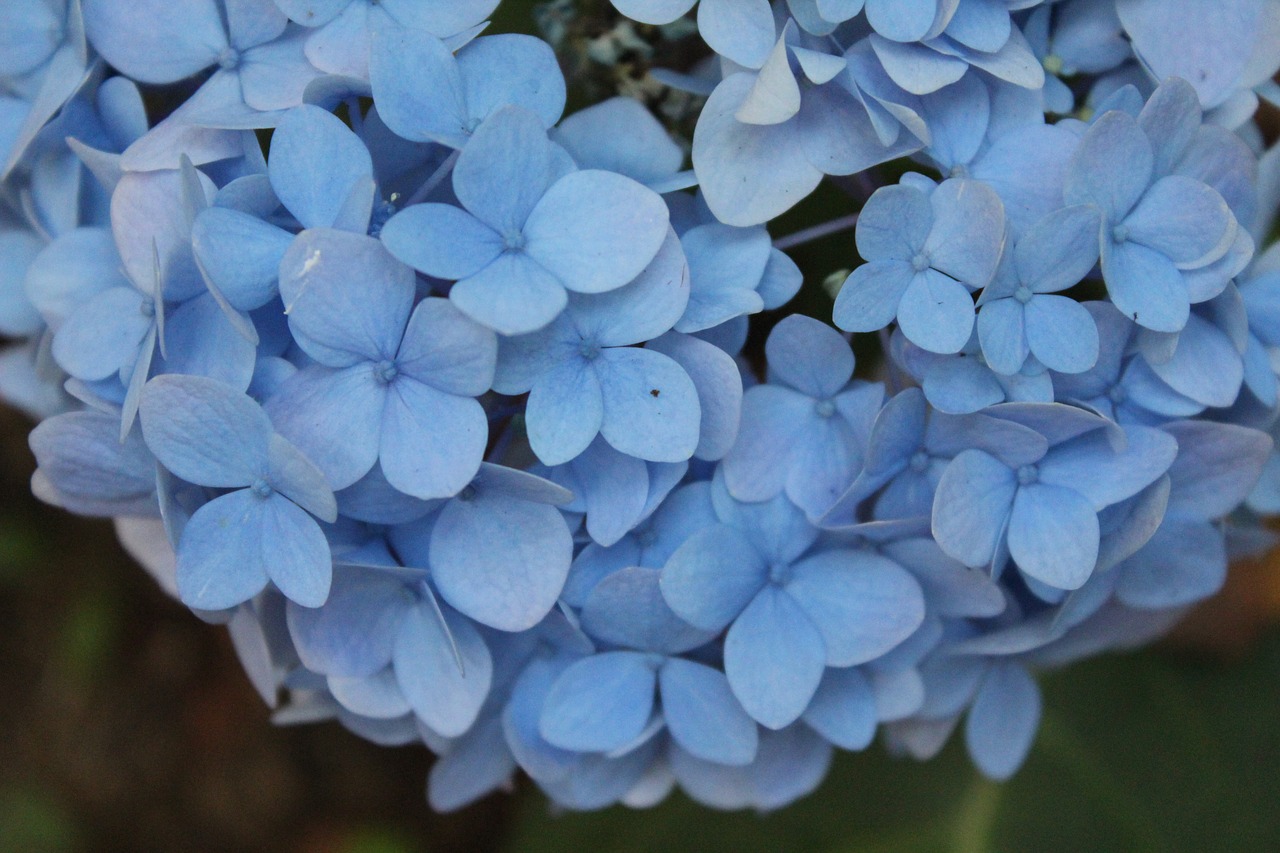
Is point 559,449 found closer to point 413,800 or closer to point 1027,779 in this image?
point 1027,779

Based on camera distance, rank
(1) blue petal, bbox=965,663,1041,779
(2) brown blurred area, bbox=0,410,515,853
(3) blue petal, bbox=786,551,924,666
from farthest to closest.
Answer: (2) brown blurred area, bbox=0,410,515,853
(1) blue petal, bbox=965,663,1041,779
(3) blue petal, bbox=786,551,924,666

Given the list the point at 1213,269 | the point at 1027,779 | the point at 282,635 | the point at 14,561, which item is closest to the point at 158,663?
the point at 14,561

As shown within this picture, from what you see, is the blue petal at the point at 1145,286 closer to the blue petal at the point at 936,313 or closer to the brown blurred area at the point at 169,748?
the blue petal at the point at 936,313

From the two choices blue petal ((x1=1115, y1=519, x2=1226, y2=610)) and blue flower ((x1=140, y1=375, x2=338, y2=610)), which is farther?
blue petal ((x1=1115, y1=519, x2=1226, y2=610))

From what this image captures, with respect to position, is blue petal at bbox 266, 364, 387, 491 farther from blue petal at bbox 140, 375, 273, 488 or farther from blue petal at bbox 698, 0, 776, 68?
blue petal at bbox 698, 0, 776, 68

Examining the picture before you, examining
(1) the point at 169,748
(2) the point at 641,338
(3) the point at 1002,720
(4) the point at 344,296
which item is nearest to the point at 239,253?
(4) the point at 344,296

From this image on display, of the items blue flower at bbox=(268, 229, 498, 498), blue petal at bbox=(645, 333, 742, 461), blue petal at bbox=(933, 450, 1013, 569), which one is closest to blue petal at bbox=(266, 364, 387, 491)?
blue flower at bbox=(268, 229, 498, 498)
